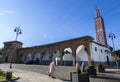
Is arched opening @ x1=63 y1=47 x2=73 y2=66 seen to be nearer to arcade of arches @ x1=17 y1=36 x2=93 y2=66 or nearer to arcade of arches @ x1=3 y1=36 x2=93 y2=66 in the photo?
arcade of arches @ x1=3 y1=36 x2=93 y2=66

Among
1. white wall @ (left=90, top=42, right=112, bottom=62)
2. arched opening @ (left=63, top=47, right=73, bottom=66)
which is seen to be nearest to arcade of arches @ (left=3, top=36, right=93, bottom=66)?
arched opening @ (left=63, top=47, right=73, bottom=66)

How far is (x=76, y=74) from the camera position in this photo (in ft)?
25.2

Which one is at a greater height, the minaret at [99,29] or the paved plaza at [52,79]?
the minaret at [99,29]

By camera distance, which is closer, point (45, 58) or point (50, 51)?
point (50, 51)

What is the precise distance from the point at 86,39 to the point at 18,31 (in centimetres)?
1788

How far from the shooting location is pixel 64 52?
1435 inches

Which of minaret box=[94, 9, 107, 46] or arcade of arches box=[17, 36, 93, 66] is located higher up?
minaret box=[94, 9, 107, 46]

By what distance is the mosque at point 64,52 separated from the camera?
30031 millimetres

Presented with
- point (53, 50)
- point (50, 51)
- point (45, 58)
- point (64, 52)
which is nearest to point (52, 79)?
point (53, 50)

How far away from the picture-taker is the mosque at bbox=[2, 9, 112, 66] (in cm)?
3003

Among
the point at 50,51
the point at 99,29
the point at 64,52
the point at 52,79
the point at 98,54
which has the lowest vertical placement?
the point at 52,79

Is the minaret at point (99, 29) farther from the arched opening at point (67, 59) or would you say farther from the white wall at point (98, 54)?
the arched opening at point (67, 59)

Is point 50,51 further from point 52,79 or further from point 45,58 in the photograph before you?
point 52,79

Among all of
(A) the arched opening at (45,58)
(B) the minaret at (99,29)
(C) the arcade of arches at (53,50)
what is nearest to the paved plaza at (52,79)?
(C) the arcade of arches at (53,50)
